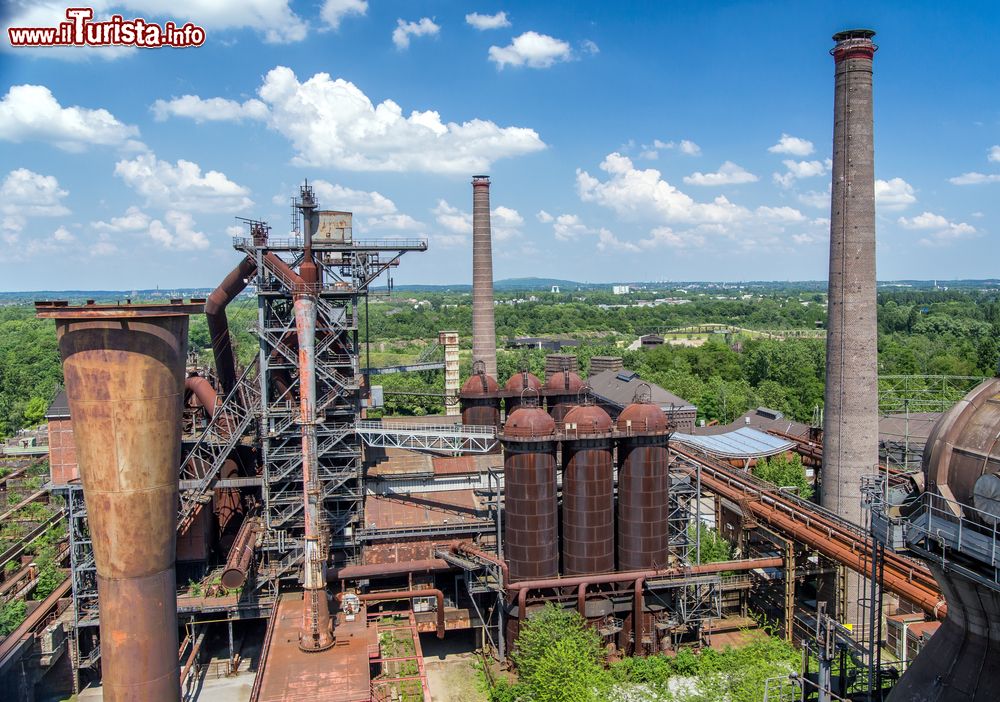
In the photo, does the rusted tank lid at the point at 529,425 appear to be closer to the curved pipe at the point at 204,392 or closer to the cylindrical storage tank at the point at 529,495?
the cylindrical storage tank at the point at 529,495

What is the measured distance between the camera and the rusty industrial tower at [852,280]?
27.0m

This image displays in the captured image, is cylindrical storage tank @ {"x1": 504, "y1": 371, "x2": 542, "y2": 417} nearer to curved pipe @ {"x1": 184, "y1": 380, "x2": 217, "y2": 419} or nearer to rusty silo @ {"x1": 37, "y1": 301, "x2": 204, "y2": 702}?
curved pipe @ {"x1": 184, "y1": 380, "x2": 217, "y2": 419}

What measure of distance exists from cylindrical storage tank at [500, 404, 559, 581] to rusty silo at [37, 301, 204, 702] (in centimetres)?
1096

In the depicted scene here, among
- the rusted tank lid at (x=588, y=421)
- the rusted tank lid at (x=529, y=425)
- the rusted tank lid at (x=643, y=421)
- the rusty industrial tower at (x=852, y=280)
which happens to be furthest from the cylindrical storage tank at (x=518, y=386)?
the rusty industrial tower at (x=852, y=280)

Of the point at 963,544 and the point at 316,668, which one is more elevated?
the point at 963,544

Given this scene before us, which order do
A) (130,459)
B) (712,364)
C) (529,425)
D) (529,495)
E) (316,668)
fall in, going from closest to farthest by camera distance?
(130,459) → (316,668) → (529,425) → (529,495) → (712,364)

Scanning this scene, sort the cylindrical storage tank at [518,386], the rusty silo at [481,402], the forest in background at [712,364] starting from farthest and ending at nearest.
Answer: the forest in background at [712,364], the rusty silo at [481,402], the cylindrical storage tank at [518,386]

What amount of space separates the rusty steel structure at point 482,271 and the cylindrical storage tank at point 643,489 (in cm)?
1721

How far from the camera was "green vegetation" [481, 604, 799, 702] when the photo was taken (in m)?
19.3

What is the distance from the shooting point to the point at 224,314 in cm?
2919

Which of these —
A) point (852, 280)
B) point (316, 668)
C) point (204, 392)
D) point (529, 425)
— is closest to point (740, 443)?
point (852, 280)

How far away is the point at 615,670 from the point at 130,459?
624 inches

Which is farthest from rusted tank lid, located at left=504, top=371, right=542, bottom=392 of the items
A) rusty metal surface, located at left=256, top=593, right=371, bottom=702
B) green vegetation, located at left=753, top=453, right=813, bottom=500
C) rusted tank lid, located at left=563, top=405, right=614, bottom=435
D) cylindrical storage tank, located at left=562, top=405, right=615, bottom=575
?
green vegetation, located at left=753, top=453, right=813, bottom=500

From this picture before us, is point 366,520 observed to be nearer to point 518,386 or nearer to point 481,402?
point 481,402
